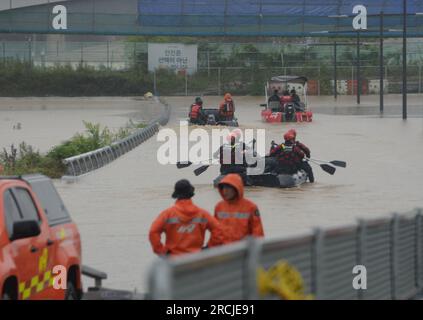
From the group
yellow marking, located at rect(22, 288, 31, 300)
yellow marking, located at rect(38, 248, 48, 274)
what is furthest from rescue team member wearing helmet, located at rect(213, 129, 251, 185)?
yellow marking, located at rect(22, 288, 31, 300)

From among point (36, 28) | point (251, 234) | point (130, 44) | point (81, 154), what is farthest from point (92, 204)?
point (130, 44)

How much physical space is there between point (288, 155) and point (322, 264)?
1852 centimetres

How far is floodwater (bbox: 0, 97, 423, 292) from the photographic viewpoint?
18.2m

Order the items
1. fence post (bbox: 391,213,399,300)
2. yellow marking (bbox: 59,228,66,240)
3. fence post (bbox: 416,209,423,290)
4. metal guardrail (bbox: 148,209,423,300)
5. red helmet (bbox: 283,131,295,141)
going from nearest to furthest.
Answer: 1. metal guardrail (bbox: 148,209,423,300)
2. yellow marking (bbox: 59,228,66,240)
3. fence post (bbox: 391,213,399,300)
4. fence post (bbox: 416,209,423,290)
5. red helmet (bbox: 283,131,295,141)

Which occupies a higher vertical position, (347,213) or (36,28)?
(36,28)

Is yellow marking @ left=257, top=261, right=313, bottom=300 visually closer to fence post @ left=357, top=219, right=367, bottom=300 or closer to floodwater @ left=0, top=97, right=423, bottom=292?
fence post @ left=357, top=219, right=367, bottom=300

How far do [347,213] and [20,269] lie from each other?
1397 cm

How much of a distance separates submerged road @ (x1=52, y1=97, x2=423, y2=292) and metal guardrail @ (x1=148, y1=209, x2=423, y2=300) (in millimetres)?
1194

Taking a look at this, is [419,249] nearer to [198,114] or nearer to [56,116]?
[198,114]

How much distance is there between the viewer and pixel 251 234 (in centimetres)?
1170

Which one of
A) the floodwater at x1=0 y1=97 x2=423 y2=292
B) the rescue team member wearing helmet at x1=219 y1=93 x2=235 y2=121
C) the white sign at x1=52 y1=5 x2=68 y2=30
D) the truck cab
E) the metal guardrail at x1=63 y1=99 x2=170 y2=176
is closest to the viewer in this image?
the truck cab

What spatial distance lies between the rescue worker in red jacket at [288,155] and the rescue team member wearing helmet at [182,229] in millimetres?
16041

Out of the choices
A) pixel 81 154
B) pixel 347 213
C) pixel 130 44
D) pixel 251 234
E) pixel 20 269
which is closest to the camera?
pixel 20 269
